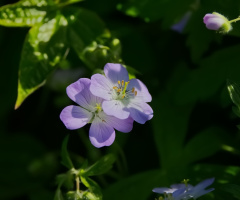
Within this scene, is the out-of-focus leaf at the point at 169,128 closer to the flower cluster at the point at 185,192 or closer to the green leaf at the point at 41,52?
the flower cluster at the point at 185,192

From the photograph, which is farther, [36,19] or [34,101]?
[34,101]

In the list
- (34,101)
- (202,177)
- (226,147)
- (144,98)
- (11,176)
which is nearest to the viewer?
(144,98)

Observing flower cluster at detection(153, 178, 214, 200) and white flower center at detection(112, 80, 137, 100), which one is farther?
white flower center at detection(112, 80, 137, 100)

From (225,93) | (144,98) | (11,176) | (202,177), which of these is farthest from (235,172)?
(11,176)

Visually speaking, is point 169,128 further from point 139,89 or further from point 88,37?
point 88,37

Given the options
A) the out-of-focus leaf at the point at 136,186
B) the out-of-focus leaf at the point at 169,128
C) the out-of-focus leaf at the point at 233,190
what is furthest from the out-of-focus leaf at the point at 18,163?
the out-of-focus leaf at the point at 233,190

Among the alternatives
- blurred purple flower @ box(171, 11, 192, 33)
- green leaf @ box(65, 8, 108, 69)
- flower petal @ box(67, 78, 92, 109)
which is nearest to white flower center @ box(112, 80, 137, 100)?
flower petal @ box(67, 78, 92, 109)

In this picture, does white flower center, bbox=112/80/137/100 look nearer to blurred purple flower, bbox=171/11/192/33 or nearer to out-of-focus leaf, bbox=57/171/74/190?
out-of-focus leaf, bbox=57/171/74/190

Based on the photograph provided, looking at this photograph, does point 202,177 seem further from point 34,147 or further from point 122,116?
point 34,147
